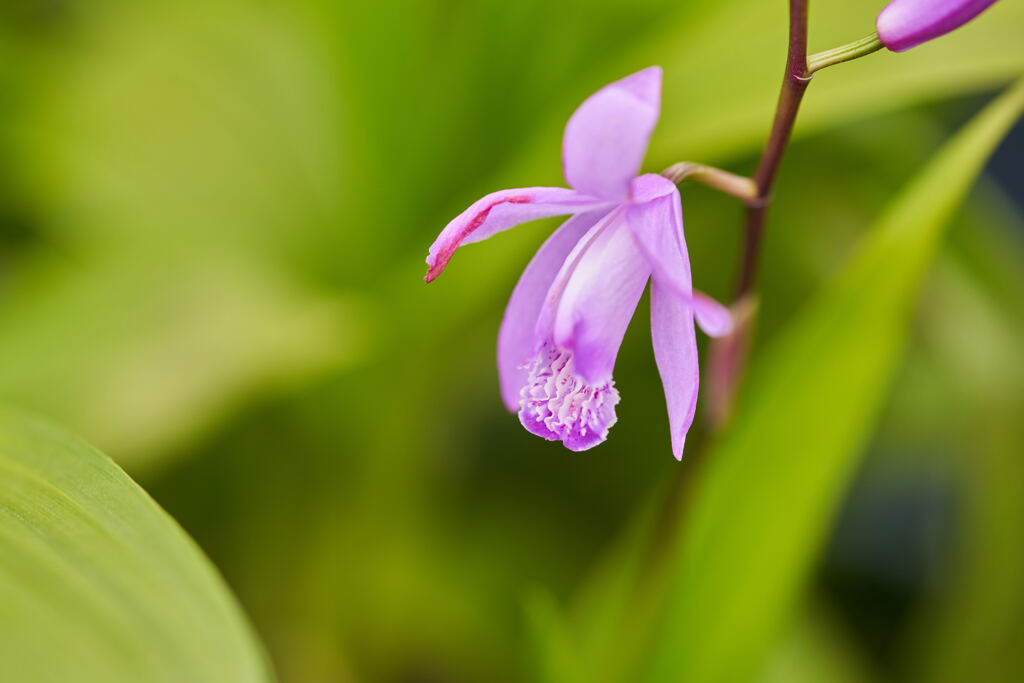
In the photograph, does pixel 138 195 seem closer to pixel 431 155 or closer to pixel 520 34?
pixel 431 155

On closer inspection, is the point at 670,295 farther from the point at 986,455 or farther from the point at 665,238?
the point at 986,455

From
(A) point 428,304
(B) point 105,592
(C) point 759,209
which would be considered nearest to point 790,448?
(C) point 759,209

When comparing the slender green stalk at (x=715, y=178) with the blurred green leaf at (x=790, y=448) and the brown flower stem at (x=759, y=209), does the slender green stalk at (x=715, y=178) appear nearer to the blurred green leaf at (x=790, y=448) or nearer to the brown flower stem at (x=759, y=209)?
the brown flower stem at (x=759, y=209)

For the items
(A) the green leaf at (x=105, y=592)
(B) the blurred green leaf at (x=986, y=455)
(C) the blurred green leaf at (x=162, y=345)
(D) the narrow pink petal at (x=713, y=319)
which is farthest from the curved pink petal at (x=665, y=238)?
(B) the blurred green leaf at (x=986, y=455)

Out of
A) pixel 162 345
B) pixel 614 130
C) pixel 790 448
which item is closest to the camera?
pixel 614 130

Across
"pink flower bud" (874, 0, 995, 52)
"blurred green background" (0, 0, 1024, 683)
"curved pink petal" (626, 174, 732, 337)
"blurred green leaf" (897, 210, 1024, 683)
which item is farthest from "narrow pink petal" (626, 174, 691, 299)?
"blurred green leaf" (897, 210, 1024, 683)

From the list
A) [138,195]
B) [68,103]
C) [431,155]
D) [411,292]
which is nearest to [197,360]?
[411,292]

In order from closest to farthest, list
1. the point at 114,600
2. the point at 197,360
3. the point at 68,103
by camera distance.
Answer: the point at 114,600 < the point at 197,360 < the point at 68,103
